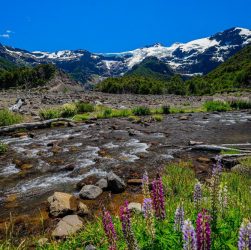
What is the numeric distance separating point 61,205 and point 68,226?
1.46 metres

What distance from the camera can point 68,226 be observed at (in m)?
8.89

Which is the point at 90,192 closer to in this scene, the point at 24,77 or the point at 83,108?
the point at 83,108

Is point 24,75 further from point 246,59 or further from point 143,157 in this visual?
point 143,157

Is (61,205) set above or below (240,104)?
above

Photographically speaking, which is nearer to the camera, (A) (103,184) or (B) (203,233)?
(B) (203,233)

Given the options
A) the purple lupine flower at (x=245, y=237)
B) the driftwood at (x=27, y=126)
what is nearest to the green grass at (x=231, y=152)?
the purple lupine flower at (x=245, y=237)

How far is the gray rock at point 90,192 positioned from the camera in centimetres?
1160

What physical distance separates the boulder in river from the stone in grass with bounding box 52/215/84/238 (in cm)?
65

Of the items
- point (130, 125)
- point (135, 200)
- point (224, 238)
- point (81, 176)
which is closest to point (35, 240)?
point (135, 200)

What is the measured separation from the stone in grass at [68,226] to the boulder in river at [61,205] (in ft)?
2.13

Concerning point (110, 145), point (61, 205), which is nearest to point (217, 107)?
point (110, 145)

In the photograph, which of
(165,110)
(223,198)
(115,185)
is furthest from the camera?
(165,110)

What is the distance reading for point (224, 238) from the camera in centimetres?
561

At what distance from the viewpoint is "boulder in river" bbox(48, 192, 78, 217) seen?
10.2 metres
